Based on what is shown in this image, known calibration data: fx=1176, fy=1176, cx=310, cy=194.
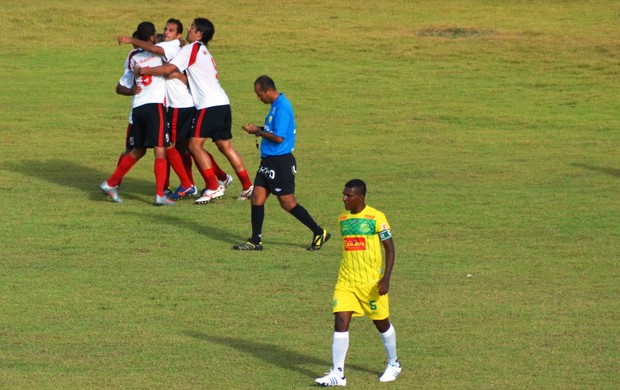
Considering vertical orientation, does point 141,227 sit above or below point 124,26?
below

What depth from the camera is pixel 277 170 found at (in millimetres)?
12578

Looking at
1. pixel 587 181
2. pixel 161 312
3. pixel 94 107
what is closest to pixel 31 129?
pixel 94 107

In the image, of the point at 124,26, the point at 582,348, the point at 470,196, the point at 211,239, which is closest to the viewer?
the point at 582,348

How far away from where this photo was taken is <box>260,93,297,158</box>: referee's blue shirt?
12.5 meters

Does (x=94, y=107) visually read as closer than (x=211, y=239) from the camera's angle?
No

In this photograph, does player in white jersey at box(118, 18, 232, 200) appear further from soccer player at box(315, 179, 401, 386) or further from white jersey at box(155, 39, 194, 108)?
soccer player at box(315, 179, 401, 386)

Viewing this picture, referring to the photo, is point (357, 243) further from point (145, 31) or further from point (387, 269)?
point (145, 31)

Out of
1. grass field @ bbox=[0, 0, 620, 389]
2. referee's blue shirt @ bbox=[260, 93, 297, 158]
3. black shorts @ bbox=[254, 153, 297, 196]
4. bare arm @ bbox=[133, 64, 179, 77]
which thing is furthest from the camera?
bare arm @ bbox=[133, 64, 179, 77]

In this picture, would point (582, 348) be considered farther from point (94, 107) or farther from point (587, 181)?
point (94, 107)

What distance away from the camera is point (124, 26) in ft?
105

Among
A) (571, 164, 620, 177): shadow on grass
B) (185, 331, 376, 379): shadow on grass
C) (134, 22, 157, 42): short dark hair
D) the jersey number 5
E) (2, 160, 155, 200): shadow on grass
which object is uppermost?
(134, 22, 157, 42): short dark hair

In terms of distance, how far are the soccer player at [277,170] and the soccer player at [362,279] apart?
13.3 ft

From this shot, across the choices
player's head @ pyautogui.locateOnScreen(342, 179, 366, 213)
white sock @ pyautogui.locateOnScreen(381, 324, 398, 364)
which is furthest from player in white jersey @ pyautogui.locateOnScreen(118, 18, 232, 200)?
white sock @ pyautogui.locateOnScreen(381, 324, 398, 364)

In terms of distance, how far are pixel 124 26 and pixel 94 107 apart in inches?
328
